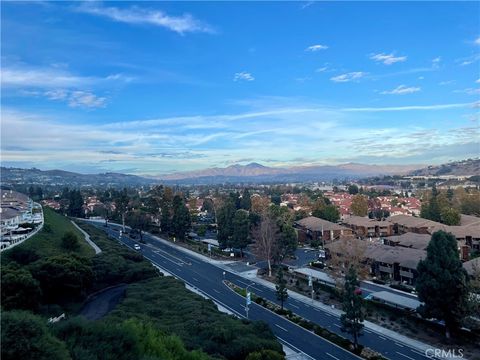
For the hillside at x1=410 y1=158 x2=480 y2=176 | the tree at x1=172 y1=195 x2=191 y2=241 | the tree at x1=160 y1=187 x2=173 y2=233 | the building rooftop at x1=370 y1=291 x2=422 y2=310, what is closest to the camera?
the building rooftop at x1=370 y1=291 x2=422 y2=310

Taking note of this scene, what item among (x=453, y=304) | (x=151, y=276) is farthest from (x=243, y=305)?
(x=453, y=304)

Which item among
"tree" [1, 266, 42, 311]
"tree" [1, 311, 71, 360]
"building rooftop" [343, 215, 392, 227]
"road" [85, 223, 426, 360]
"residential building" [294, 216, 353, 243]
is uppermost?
"tree" [1, 311, 71, 360]

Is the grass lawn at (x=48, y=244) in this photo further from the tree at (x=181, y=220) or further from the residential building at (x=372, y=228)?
the residential building at (x=372, y=228)

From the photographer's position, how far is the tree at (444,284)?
1950 centimetres

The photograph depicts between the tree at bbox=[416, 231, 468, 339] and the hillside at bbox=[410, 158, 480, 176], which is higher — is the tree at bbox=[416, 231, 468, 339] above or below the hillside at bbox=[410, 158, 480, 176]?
below

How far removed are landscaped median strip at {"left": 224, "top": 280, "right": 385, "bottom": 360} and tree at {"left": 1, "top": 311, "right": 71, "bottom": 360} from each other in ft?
47.4

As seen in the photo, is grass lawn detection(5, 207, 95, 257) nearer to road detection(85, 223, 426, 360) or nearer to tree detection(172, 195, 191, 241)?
road detection(85, 223, 426, 360)

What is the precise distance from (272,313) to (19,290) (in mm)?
14534

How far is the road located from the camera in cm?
1973

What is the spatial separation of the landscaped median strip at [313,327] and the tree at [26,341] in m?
14.4

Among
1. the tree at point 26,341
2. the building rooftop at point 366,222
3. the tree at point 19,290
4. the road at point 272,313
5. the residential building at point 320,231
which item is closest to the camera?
the tree at point 26,341

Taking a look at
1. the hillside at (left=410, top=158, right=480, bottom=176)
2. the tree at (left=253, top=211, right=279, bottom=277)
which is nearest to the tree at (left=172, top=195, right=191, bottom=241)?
the tree at (left=253, top=211, right=279, bottom=277)

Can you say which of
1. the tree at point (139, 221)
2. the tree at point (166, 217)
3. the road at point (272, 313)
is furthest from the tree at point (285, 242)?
the tree at point (139, 221)

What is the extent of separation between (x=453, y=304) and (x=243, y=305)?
13.2 metres
